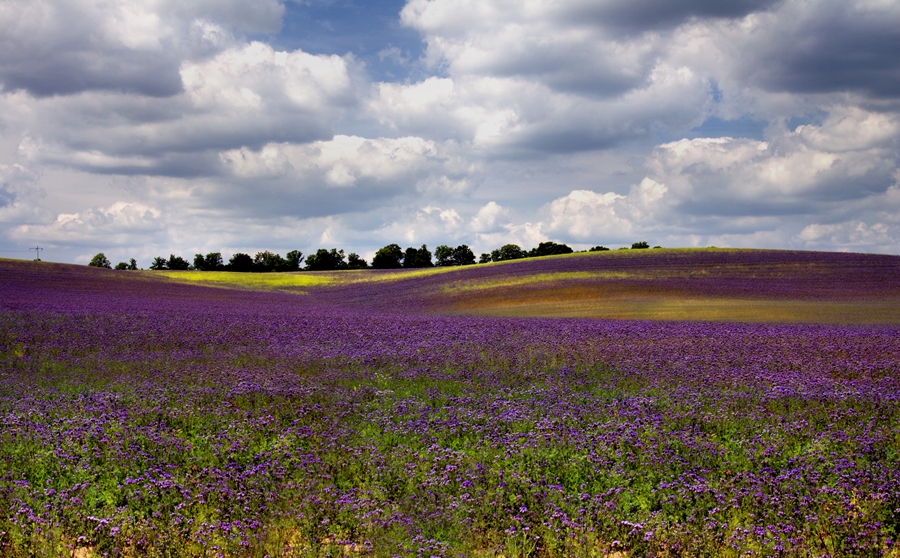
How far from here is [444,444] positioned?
346 inches

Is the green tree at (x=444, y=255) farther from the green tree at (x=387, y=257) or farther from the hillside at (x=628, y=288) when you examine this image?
the hillside at (x=628, y=288)

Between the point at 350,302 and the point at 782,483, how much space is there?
4512 centimetres

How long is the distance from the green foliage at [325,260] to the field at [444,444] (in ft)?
300

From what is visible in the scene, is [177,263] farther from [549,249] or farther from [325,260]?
[549,249]

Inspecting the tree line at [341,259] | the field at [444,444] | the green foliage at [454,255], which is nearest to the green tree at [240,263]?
the tree line at [341,259]

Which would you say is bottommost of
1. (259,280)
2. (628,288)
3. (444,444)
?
(444,444)

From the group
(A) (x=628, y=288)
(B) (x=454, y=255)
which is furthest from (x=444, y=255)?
(A) (x=628, y=288)

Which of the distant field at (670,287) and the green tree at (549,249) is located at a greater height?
the green tree at (549,249)

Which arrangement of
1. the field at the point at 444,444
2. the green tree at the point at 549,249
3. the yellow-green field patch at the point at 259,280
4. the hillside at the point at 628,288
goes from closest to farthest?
the field at the point at 444,444
the hillside at the point at 628,288
the yellow-green field patch at the point at 259,280
the green tree at the point at 549,249

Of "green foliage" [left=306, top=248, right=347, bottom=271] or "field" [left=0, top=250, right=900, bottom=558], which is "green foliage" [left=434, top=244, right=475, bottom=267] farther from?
"field" [left=0, top=250, right=900, bottom=558]

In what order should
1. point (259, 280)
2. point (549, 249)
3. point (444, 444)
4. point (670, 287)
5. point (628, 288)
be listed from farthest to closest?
point (549, 249) < point (259, 280) < point (628, 288) < point (670, 287) < point (444, 444)

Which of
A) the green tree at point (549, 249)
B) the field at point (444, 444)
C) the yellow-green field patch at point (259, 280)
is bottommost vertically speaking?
the field at point (444, 444)

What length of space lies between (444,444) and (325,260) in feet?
344

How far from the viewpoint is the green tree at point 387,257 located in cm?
10800
